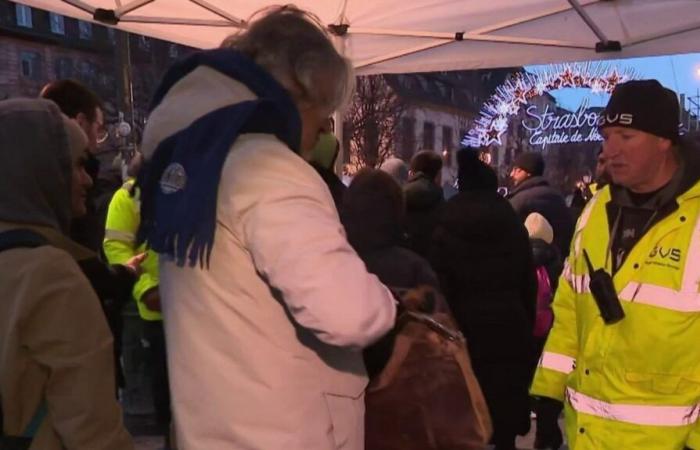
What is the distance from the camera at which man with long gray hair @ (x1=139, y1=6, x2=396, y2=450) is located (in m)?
1.57

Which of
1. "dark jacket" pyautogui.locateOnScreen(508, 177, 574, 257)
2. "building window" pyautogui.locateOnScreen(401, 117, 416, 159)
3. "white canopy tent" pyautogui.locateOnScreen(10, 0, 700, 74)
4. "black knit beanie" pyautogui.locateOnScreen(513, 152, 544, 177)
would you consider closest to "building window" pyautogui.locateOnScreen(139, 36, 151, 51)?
"building window" pyautogui.locateOnScreen(401, 117, 416, 159)

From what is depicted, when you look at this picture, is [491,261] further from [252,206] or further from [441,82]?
[441,82]

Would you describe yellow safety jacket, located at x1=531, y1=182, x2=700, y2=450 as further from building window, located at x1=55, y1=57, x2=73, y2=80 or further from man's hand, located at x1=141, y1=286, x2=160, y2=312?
building window, located at x1=55, y1=57, x2=73, y2=80

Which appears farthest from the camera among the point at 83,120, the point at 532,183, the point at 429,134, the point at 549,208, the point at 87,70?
the point at 87,70

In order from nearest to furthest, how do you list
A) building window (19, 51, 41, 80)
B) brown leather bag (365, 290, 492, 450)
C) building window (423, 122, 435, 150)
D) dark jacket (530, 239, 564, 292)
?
brown leather bag (365, 290, 492, 450) < dark jacket (530, 239, 564, 292) < building window (423, 122, 435, 150) < building window (19, 51, 41, 80)

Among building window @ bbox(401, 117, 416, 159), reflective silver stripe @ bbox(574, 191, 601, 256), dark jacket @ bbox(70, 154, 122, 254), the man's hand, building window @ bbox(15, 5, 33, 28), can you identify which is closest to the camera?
reflective silver stripe @ bbox(574, 191, 601, 256)

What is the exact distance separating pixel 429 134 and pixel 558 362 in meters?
36.0

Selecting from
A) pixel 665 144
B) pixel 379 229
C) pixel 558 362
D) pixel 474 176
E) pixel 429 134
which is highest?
pixel 665 144

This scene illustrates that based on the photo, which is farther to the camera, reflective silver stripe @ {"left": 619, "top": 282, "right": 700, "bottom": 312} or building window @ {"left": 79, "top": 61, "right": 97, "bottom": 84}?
building window @ {"left": 79, "top": 61, "right": 97, "bottom": 84}

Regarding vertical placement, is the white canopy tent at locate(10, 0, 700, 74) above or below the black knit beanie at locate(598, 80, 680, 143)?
above

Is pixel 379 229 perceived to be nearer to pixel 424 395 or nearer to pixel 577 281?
pixel 577 281

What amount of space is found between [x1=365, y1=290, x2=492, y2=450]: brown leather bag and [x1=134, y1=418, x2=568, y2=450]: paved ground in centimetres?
402

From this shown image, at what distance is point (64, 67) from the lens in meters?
39.9

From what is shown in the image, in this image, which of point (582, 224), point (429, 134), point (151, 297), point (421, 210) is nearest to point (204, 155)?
point (582, 224)
